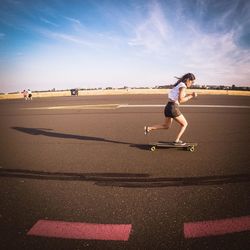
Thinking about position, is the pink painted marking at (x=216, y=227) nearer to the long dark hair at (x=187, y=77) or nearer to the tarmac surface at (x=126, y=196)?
the tarmac surface at (x=126, y=196)

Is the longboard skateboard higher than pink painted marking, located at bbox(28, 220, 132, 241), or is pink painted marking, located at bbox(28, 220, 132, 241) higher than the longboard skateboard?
the longboard skateboard

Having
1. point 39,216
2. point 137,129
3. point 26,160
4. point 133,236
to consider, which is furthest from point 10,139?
point 133,236

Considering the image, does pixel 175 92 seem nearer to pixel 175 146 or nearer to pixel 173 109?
pixel 173 109

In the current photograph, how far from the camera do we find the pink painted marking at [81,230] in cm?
275

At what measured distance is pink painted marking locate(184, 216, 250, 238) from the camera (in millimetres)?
2744

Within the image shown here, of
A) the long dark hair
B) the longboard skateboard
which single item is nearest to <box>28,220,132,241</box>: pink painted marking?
the longboard skateboard

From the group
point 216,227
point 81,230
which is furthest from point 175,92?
point 81,230

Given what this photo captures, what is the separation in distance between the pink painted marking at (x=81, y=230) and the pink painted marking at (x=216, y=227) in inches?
28.3

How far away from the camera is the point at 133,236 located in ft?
9.02

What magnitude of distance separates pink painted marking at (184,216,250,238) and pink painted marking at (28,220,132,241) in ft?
2.36

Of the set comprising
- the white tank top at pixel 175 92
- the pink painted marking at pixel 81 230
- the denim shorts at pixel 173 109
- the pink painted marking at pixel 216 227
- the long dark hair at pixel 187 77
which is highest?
the long dark hair at pixel 187 77

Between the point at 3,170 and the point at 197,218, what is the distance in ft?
13.1

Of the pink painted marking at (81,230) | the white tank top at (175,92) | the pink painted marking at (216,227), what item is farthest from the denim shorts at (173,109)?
the pink painted marking at (81,230)

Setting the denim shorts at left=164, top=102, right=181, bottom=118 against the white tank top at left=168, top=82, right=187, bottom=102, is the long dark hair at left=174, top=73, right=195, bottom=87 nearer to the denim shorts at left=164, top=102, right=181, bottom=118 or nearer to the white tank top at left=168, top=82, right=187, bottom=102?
the white tank top at left=168, top=82, right=187, bottom=102
